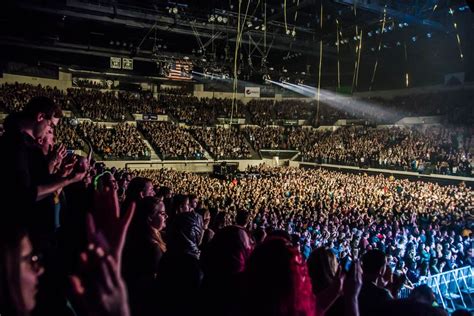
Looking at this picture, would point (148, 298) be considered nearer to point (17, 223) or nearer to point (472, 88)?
point (17, 223)

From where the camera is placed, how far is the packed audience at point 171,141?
30.4m

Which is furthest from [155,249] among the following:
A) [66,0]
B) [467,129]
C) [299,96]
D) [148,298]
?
[299,96]

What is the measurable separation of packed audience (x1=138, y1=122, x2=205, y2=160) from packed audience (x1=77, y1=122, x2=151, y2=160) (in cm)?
129

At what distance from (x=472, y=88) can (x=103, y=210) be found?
3385cm

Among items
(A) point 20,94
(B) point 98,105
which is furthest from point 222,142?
(A) point 20,94

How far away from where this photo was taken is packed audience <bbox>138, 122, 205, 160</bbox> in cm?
3041

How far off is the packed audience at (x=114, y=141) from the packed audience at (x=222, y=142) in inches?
236

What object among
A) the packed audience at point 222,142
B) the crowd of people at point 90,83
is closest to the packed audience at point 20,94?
the crowd of people at point 90,83

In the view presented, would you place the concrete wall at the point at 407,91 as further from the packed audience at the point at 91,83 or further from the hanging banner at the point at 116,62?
the packed audience at the point at 91,83

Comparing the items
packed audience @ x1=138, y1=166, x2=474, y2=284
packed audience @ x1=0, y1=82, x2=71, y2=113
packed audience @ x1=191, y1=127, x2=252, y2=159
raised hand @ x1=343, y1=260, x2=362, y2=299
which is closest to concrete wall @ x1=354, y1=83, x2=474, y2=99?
packed audience @ x1=191, y1=127, x2=252, y2=159

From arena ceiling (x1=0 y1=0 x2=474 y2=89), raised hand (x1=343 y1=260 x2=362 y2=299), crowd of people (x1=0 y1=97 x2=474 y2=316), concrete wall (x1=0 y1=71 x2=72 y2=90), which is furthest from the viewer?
concrete wall (x1=0 y1=71 x2=72 y2=90)

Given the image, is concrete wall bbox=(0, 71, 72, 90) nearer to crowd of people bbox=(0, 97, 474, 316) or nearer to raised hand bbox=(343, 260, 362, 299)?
crowd of people bbox=(0, 97, 474, 316)

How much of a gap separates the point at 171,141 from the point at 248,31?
1169 cm

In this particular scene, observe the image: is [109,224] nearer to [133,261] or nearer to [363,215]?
[133,261]
